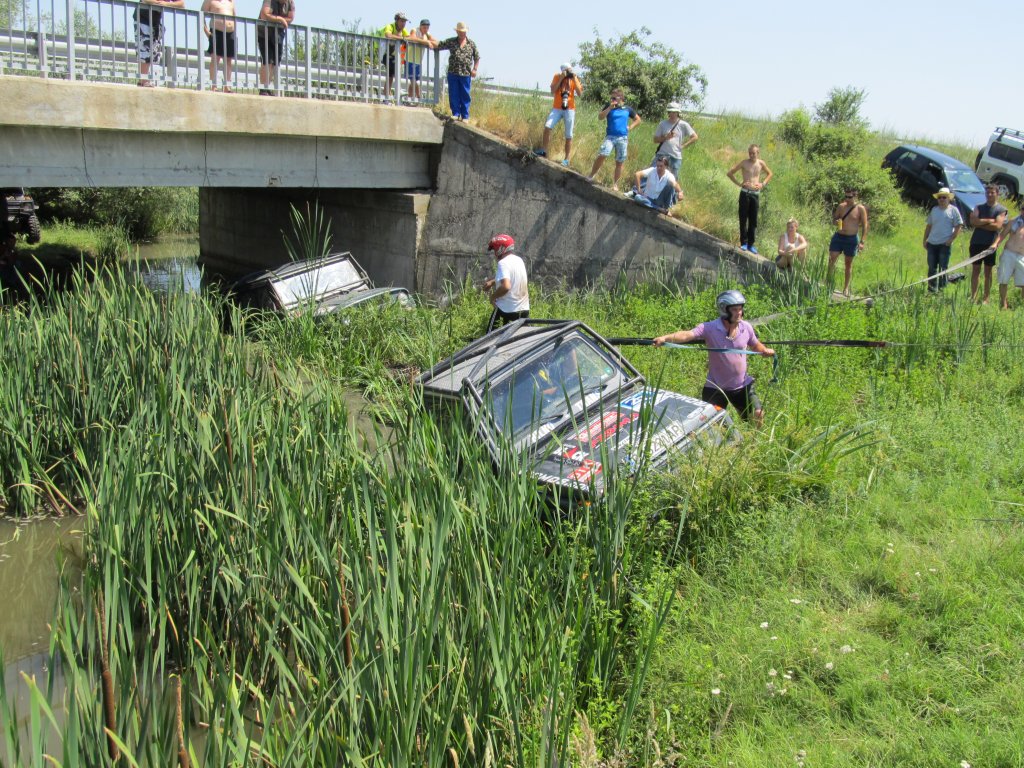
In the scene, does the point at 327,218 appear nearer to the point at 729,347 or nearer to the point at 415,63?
the point at 415,63

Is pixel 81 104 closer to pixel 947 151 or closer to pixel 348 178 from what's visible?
pixel 348 178

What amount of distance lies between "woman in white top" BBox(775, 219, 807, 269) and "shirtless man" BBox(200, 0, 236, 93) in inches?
294

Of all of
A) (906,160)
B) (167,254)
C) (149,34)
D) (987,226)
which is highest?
(149,34)

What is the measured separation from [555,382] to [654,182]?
7.37 m

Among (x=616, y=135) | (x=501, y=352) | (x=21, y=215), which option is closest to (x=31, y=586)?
(x=501, y=352)

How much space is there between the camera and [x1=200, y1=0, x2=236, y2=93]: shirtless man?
12641mm

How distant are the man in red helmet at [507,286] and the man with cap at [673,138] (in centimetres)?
412

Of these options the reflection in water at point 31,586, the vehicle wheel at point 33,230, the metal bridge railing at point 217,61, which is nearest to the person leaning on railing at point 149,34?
the metal bridge railing at point 217,61

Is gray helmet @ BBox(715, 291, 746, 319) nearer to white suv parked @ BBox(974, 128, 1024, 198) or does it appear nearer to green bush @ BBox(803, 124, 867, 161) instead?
green bush @ BBox(803, 124, 867, 161)

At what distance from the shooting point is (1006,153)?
72.5ft

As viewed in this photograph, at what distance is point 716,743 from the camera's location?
4473 millimetres

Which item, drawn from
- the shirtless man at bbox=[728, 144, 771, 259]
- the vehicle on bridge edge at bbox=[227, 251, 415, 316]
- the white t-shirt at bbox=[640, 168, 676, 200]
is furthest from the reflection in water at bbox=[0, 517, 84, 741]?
the shirtless man at bbox=[728, 144, 771, 259]

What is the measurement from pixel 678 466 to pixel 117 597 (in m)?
3.52

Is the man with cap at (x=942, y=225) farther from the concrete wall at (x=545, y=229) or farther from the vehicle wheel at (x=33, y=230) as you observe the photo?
the vehicle wheel at (x=33, y=230)
